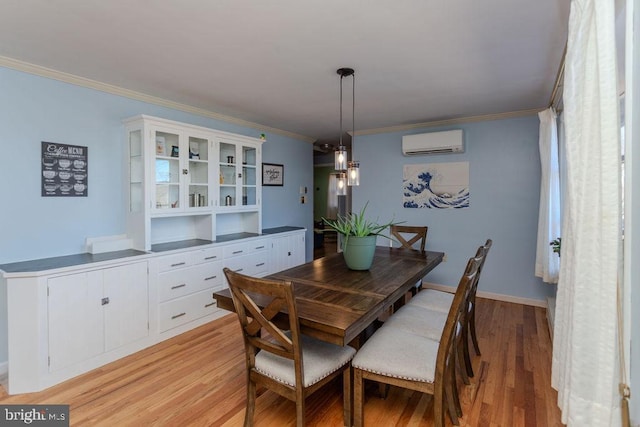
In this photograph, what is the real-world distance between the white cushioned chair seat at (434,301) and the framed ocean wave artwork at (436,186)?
6.66ft

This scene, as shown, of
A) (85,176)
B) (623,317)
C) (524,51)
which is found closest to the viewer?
(623,317)

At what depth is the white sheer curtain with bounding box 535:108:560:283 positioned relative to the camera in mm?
3154

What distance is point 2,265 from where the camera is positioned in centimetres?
234

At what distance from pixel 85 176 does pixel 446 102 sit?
356cm

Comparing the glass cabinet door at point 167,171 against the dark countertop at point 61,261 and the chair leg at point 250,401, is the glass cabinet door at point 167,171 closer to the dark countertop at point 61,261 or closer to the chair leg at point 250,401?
the dark countertop at point 61,261

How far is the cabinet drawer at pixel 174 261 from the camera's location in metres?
2.95

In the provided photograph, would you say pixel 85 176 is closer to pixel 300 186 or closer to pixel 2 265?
pixel 2 265

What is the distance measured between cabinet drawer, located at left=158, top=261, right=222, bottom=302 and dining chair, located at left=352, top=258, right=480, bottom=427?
2.03 metres

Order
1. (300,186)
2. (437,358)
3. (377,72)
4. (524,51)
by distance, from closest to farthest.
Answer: (437,358), (524,51), (377,72), (300,186)

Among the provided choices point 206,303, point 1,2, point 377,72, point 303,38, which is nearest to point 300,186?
point 206,303

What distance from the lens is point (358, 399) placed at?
1759 millimetres

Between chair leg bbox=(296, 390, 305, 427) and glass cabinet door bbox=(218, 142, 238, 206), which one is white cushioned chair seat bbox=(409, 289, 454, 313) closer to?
chair leg bbox=(296, 390, 305, 427)

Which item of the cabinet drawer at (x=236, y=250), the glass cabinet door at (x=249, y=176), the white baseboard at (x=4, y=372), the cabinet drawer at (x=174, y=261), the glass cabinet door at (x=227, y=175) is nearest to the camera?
the white baseboard at (x=4, y=372)

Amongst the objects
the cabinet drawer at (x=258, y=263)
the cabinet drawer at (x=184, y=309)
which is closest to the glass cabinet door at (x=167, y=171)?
the cabinet drawer at (x=184, y=309)
